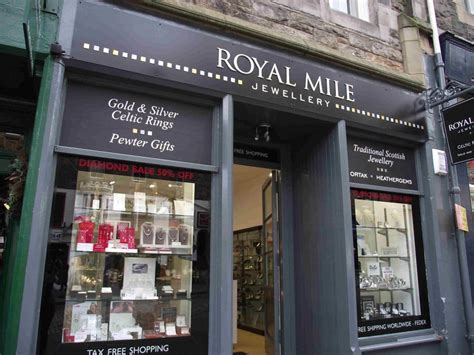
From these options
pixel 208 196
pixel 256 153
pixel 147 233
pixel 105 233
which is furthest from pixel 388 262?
pixel 105 233

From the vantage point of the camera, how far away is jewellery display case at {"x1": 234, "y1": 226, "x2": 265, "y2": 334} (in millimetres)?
9680

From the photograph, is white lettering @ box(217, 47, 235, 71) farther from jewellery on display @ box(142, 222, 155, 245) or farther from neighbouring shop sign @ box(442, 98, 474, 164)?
neighbouring shop sign @ box(442, 98, 474, 164)

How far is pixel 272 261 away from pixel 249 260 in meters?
4.90

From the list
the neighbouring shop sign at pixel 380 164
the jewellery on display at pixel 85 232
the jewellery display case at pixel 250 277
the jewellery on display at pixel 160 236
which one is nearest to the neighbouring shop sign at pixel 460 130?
the neighbouring shop sign at pixel 380 164

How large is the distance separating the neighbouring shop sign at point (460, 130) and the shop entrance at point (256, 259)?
264 centimetres

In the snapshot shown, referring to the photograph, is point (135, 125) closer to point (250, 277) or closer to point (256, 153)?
point (256, 153)

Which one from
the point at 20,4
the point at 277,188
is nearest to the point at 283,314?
the point at 277,188

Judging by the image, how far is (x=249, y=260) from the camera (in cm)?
1043

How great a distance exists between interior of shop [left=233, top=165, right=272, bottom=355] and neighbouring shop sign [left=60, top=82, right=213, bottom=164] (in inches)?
154

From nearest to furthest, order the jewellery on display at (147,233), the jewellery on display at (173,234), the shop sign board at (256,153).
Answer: the jewellery on display at (147,233) < the jewellery on display at (173,234) < the shop sign board at (256,153)

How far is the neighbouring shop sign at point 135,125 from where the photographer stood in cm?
379

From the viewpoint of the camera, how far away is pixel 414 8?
6.63 metres

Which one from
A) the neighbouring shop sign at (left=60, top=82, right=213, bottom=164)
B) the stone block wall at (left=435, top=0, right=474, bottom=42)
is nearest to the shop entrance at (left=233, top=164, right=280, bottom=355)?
the neighbouring shop sign at (left=60, top=82, right=213, bottom=164)

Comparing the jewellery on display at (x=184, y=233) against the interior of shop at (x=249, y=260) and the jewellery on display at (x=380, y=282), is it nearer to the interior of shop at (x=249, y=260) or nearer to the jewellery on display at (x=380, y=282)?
the jewellery on display at (x=380, y=282)
